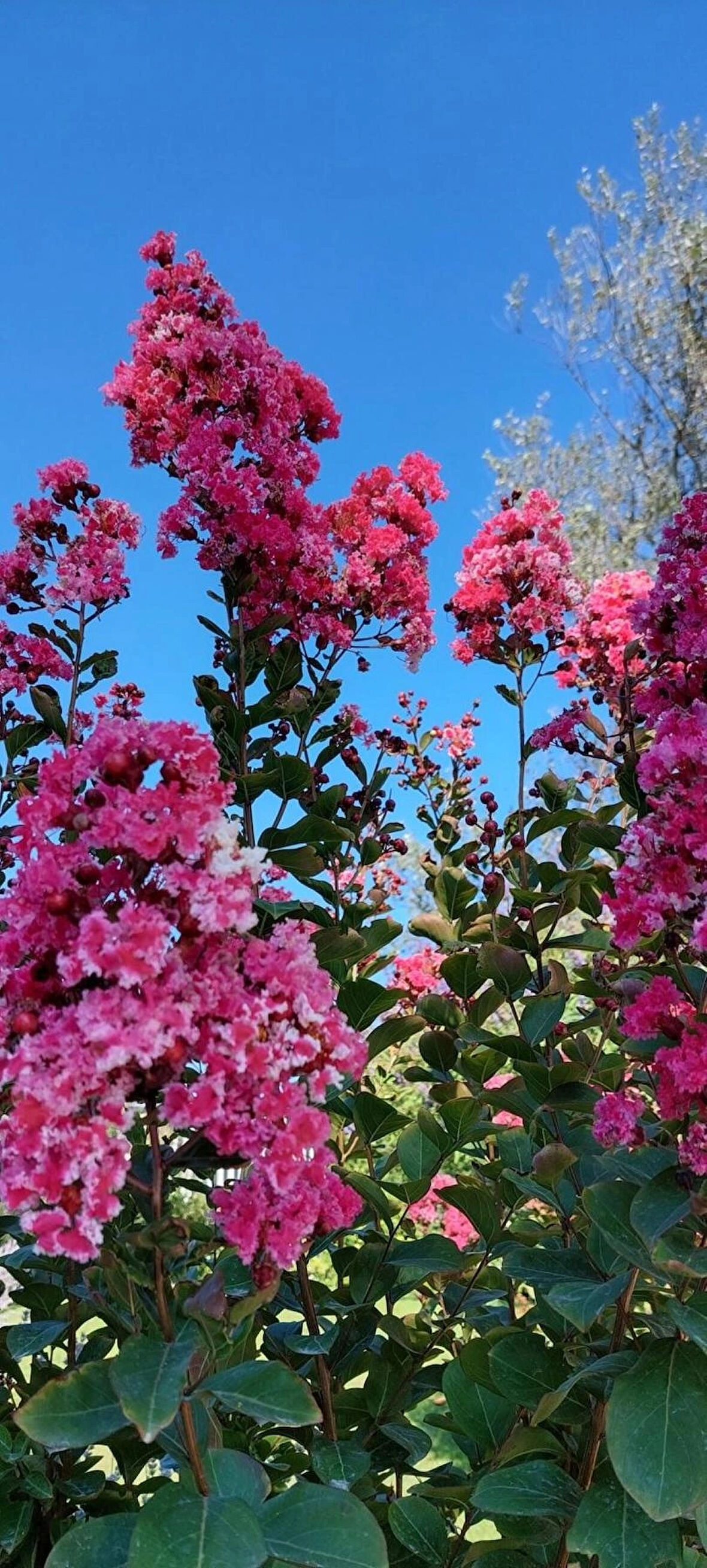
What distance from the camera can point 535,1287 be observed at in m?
1.57

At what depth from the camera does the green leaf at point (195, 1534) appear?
0.95m

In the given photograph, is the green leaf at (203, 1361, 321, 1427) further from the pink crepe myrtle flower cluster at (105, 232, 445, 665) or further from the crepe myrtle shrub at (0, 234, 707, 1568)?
the pink crepe myrtle flower cluster at (105, 232, 445, 665)

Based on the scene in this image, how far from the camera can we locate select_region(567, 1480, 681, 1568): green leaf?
1.22 meters

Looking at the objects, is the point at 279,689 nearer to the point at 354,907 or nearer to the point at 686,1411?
the point at 354,907

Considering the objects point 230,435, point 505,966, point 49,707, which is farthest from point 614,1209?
point 230,435

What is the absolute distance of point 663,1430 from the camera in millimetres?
1201

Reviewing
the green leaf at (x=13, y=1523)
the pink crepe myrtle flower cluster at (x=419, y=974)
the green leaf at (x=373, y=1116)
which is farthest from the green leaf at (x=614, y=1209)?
the pink crepe myrtle flower cluster at (x=419, y=974)

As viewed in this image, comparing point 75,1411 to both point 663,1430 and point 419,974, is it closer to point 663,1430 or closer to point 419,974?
point 663,1430

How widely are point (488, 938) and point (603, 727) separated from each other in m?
0.53

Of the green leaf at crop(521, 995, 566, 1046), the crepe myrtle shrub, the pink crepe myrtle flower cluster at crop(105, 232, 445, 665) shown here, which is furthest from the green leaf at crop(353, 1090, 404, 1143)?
the pink crepe myrtle flower cluster at crop(105, 232, 445, 665)

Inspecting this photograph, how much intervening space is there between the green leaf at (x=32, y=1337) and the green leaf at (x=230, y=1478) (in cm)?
49

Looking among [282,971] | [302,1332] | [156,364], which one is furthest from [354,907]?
[156,364]

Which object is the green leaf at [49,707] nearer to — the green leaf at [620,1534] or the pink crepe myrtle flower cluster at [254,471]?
the pink crepe myrtle flower cluster at [254,471]

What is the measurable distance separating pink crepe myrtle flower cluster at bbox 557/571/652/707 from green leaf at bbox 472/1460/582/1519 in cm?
178
